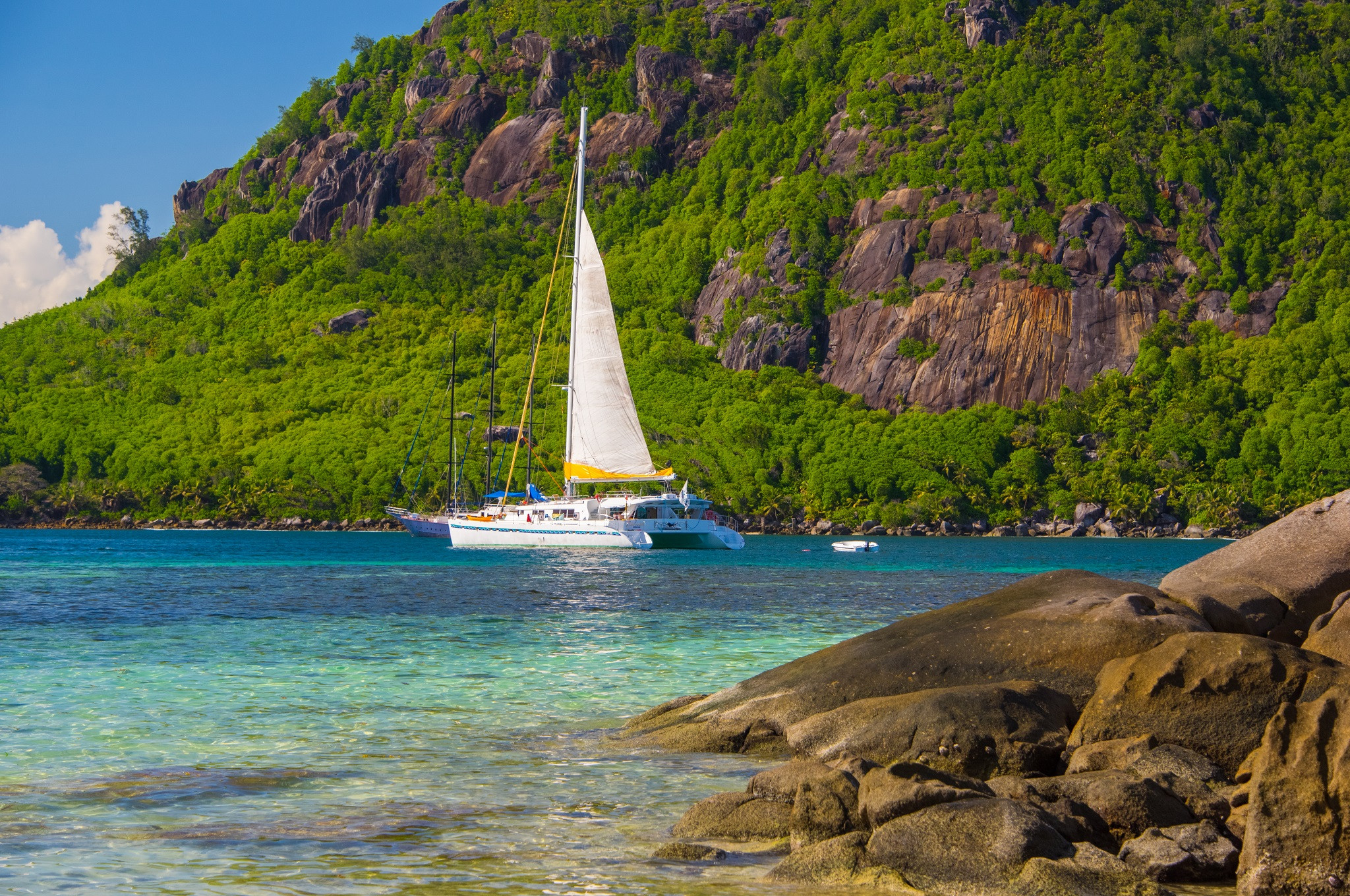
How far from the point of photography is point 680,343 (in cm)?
15788

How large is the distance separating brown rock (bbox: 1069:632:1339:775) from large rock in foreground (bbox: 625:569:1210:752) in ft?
3.74

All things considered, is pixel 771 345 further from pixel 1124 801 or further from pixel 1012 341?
pixel 1124 801

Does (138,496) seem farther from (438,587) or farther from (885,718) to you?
(885,718)

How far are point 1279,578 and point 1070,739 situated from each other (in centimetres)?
537

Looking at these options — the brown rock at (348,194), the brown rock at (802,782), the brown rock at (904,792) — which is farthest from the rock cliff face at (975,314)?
the brown rock at (904,792)

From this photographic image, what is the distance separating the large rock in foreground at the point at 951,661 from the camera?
11.7m

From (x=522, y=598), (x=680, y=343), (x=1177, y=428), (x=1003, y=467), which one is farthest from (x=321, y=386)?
(x=522, y=598)

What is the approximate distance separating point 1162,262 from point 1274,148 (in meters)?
28.9

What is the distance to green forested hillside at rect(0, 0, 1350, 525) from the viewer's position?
134 meters

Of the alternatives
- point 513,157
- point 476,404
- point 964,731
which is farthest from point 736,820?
point 513,157

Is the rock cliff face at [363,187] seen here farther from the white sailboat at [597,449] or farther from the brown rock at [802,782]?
the brown rock at [802,782]

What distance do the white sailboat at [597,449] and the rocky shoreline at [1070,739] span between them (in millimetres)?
49750

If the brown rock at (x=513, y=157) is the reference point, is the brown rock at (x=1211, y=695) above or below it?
below

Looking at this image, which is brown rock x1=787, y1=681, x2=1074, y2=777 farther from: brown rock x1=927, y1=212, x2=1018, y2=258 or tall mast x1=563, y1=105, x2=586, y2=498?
brown rock x1=927, y1=212, x2=1018, y2=258
